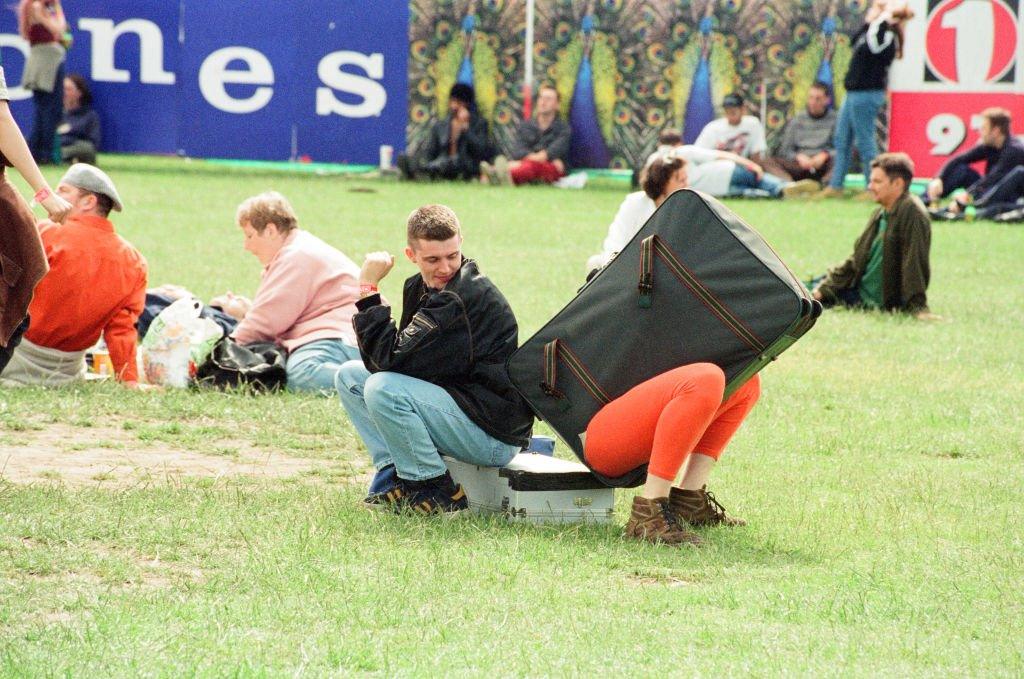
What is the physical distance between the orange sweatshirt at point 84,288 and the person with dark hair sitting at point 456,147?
13223mm

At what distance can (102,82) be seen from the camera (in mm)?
21984

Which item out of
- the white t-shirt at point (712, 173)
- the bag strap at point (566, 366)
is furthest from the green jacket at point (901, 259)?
the white t-shirt at point (712, 173)

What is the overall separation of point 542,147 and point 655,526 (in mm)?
16326

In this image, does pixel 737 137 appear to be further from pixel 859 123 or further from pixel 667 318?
pixel 667 318

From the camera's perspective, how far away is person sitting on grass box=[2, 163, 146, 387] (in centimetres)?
772

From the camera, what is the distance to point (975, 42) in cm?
2100

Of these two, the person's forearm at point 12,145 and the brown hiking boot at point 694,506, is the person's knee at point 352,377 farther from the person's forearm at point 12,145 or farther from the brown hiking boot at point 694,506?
the person's forearm at point 12,145

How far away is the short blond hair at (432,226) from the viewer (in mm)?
5469

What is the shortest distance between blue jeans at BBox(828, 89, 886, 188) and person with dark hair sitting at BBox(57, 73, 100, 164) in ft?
31.6

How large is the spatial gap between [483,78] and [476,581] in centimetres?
1750

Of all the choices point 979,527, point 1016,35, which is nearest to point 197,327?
point 979,527

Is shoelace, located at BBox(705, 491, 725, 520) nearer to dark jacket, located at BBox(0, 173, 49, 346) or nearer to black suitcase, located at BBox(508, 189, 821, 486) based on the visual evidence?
black suitcase, located at BBox(508, 189, 821, 486)

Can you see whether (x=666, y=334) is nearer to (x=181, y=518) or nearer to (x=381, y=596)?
(x=381, y=596)

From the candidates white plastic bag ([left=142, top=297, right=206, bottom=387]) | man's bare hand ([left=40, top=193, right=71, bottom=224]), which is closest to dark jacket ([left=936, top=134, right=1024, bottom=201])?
white plastic bag ([left=142, top=297, right=206, bottom=387])
